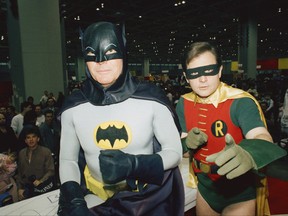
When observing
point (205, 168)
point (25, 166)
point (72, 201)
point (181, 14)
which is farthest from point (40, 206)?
point (181, 14)

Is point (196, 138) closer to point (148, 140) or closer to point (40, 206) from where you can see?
point (148, 140)

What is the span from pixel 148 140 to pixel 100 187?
409mm

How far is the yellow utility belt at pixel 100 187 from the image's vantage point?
5.08 ft

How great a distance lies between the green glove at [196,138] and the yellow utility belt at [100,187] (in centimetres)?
52

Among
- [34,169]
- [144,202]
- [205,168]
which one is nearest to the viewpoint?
[144,202]

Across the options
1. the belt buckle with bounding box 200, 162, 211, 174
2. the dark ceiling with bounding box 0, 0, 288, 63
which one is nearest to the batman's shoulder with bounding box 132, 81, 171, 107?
the belt buckle with bounding box 200, 162, 211, 174

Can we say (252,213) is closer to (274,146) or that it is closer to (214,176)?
(214,176)

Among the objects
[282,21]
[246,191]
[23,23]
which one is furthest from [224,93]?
[282,21]

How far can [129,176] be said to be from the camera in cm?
131

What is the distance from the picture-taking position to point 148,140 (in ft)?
5.14

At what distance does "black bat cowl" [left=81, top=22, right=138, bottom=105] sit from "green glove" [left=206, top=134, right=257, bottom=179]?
2.06 ft

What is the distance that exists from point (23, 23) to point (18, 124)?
11.8ft

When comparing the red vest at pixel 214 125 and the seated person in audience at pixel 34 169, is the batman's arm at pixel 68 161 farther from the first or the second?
the seated person in audience at pixel 34 169

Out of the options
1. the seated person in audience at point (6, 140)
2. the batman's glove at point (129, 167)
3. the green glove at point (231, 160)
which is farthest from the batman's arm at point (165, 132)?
the seated person in audience at point (6, 140)
